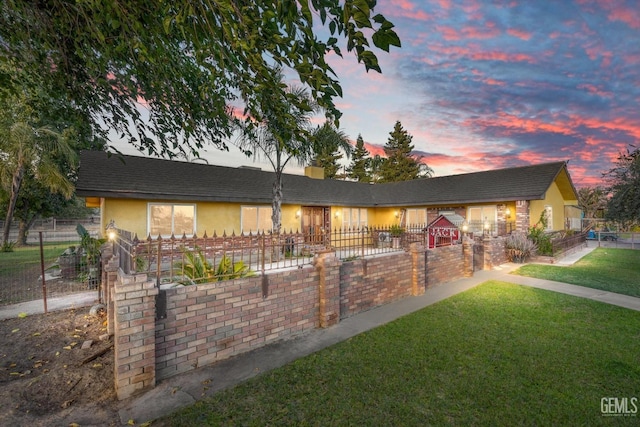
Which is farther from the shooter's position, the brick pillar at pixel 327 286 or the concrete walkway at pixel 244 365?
the brick pillar at pixel 327 286

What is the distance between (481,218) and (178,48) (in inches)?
744

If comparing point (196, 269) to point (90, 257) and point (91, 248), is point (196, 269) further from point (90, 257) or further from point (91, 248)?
point (91, 248)

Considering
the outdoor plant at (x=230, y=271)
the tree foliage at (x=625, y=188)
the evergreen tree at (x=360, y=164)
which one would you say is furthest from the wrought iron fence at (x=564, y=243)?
the evergreen tree at (x=360, y=164)

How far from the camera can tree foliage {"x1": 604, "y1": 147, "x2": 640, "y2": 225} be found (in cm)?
1166

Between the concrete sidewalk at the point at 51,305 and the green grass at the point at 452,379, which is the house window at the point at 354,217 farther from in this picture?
the concrete sidewalk at the point at 51,305

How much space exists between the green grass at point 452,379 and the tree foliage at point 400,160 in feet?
131

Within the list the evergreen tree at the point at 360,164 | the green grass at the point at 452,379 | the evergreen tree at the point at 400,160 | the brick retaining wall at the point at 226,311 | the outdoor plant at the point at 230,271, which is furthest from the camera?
the evergreen tree at the point at 360,164

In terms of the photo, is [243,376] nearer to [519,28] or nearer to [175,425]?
[175,425]

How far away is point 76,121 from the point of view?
4.79m

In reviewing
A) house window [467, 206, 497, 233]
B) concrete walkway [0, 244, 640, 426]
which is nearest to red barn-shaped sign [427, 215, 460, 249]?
concrete walkway [0, 244, 640, 426]

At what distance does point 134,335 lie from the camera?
3.48 metres

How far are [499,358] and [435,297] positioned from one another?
3430 mm

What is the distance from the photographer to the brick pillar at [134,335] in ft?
11.1

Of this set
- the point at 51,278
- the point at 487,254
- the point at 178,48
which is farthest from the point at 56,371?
the point at 487,254
